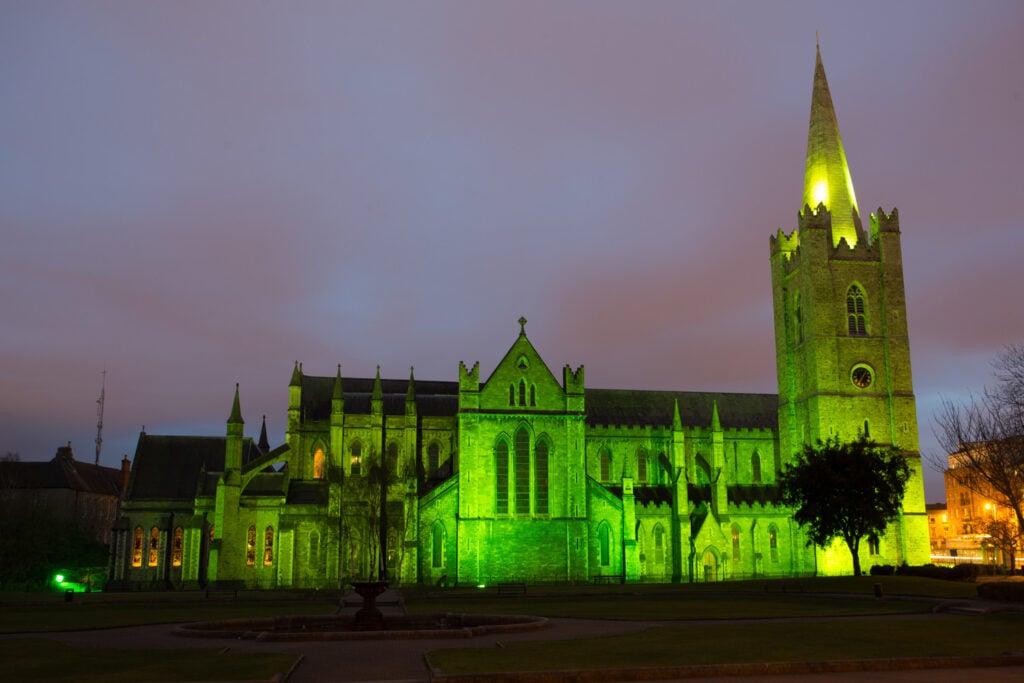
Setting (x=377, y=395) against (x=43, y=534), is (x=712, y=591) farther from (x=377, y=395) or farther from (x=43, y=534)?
(x=43, y=534)

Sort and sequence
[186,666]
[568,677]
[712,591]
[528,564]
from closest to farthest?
[568,677] → [186,666] → [712,591] → [528,564]

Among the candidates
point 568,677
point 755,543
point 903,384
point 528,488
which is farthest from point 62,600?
point 903,384

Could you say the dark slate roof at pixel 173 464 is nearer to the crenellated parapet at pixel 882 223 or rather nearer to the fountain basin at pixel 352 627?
the fountain basin at pixel 352 627

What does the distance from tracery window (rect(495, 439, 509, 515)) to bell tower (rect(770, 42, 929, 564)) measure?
82.8ft

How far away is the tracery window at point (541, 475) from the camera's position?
66.8 metres

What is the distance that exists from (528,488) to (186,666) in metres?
47.2

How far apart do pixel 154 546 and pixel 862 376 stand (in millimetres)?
57667

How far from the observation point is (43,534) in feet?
233

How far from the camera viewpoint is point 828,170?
79.7 metres

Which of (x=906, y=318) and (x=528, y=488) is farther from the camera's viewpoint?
(x=906, y=318)

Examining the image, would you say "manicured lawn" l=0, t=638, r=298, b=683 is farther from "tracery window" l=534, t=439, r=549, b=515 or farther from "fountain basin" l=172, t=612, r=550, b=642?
"tracery window" l=534, t=439, r=549, b=515

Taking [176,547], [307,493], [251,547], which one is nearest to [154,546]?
[176,547]

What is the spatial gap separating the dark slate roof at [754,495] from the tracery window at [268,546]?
3476cm

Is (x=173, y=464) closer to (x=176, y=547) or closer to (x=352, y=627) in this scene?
(x=176, y=547)
